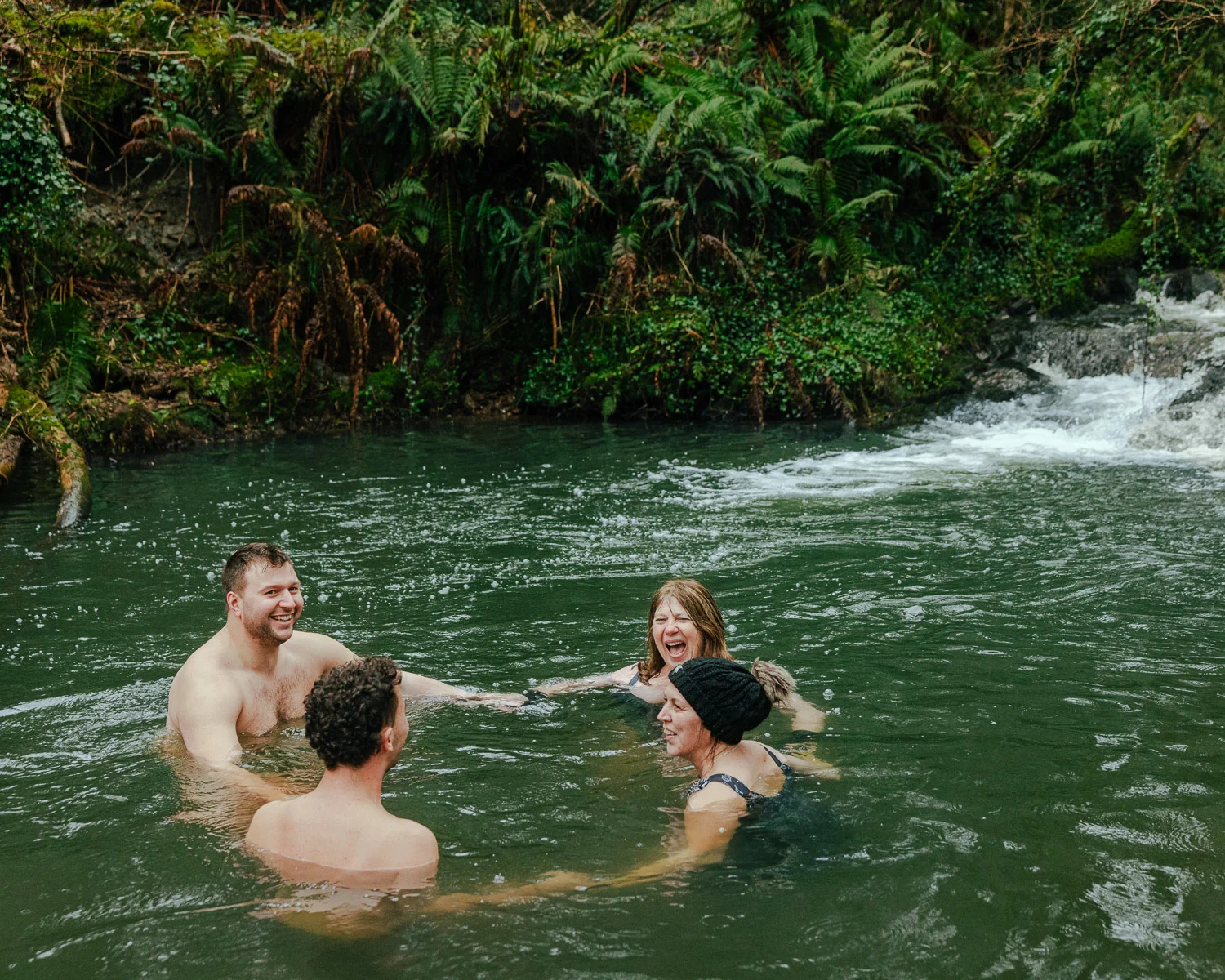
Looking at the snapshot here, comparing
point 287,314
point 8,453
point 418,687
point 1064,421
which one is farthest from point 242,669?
point 1064,421

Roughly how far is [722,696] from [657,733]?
1450 millimetres

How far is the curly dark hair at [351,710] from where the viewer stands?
3.86 meters

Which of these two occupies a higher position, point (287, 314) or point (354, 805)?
point (287, 314)

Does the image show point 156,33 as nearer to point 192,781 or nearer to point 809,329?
point 809,329

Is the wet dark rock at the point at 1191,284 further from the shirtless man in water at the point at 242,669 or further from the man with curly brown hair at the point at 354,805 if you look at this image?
the man with curly brown hair at the point at 354,805

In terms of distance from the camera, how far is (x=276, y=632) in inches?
219

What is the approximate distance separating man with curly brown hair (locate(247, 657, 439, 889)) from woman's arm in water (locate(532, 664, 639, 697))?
2.23 m

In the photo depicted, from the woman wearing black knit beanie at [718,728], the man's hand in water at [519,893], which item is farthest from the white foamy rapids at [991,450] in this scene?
the man's hand in water at [519,893]

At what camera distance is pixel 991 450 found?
45.9 ft

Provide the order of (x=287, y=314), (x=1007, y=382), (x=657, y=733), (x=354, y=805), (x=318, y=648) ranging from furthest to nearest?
(x=1007, y=382)
(x=287, y=314)
(x=318, y=648)
(x=657, y=733)
(x=354, y=805)

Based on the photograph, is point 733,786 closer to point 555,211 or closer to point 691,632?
point 691,632

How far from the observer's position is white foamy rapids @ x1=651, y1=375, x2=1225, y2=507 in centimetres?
1217

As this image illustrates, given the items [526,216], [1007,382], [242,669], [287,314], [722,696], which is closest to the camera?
[722,696]

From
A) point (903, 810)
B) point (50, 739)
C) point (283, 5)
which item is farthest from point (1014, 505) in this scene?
point (283, 5)
